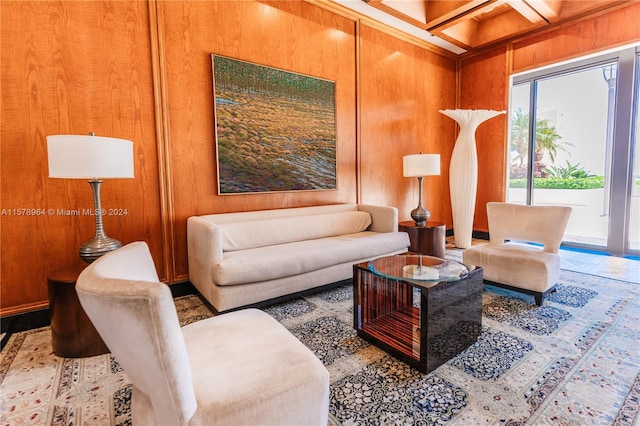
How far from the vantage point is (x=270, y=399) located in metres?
0.92

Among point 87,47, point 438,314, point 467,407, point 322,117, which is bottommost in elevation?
point 467,407

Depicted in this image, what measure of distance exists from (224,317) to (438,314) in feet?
3.52

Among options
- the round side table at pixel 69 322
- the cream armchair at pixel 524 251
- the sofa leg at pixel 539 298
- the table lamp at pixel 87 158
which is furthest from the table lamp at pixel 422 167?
the round side table at pixel 69 322

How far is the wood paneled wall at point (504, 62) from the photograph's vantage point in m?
3.60

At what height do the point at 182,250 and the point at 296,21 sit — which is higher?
the point at 296,21

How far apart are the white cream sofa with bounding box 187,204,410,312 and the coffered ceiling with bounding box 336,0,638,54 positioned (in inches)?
93.3

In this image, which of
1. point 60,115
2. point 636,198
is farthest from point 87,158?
point 636,198

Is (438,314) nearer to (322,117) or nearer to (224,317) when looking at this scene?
(224,317)

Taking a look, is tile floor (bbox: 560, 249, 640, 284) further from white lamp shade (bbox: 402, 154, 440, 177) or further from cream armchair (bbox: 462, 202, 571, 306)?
white lamp shade (bbox: 402, 154, 440, 177)

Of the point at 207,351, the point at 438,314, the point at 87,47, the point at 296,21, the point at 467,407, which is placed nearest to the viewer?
the point at 207,351

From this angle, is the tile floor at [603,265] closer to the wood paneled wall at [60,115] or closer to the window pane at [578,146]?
the window pane at [578,146]

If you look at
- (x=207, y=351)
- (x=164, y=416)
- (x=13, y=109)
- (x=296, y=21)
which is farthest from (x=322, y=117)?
(x=164, y=416)

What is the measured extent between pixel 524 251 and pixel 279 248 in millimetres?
2056

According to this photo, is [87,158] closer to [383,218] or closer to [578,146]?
[383,218]
